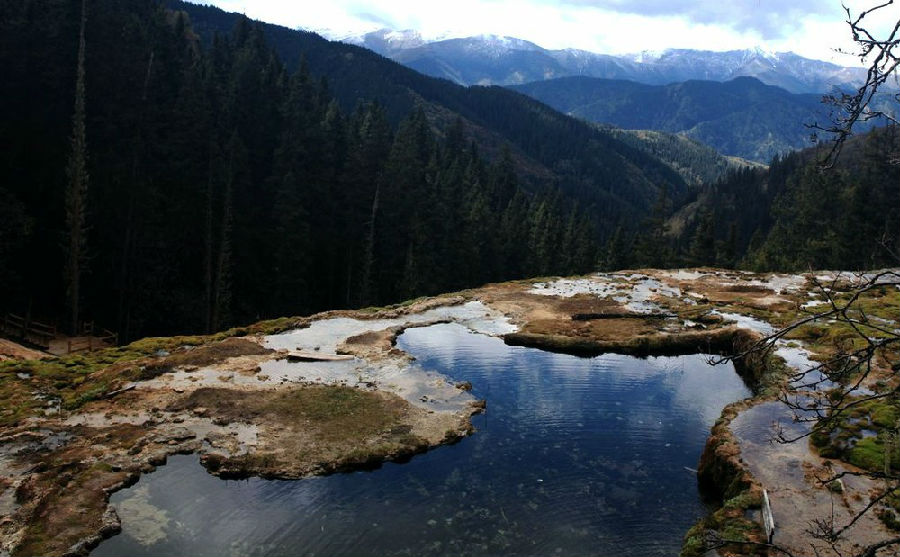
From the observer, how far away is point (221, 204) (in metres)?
74.4

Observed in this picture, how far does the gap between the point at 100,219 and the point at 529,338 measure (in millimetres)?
53511

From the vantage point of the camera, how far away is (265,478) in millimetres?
21188

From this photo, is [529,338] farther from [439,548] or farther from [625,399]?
[439,548]

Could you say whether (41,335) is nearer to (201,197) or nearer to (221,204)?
(221,204)

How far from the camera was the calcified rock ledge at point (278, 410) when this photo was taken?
62.1ft

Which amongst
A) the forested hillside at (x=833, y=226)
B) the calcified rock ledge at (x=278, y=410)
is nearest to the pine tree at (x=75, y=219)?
the calcified rock ledge at (x=278, y=410)

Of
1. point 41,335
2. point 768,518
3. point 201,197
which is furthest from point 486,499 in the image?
point 201,197

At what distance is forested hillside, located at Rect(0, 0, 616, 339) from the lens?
65000mm

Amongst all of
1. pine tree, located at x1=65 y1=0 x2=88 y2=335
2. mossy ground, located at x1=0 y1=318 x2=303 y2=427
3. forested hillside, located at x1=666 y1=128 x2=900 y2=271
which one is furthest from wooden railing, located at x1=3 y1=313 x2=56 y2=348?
forested hillside, located at x1=666 y1=128 x2=900 y2=271

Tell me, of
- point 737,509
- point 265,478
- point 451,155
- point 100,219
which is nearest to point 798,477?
point 737,509

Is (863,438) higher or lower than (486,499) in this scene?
higher

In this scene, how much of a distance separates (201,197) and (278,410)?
60.9 meters

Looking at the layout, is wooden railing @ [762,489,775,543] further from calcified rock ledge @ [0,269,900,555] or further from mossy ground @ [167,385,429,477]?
mossy ground @ [167,385,429,477]

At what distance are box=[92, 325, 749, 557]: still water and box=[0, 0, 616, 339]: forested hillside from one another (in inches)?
1864
